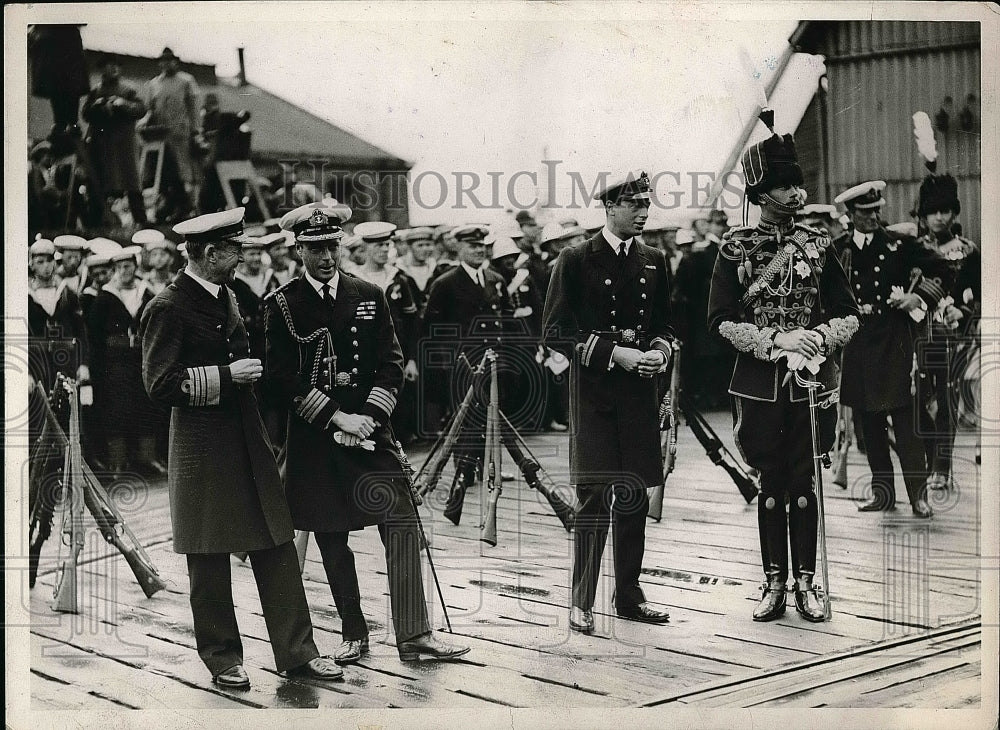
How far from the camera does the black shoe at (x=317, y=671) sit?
3.77 metres

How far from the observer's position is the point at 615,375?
3814 millimetres

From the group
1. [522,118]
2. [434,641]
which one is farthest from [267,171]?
[434,641]

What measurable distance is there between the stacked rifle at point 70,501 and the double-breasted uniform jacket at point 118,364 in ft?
0.40

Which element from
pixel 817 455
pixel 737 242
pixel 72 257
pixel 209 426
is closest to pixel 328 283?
pixel 209 426

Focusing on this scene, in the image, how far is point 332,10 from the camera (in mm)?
3877

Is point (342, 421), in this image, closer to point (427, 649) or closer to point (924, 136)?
point (427, 649)

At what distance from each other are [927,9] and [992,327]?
3.79 feet

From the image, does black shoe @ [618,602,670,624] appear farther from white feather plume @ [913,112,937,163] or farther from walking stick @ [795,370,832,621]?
white feather plume @ [913,112,937,163]

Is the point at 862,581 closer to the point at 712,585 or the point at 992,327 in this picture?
the point at 712,585

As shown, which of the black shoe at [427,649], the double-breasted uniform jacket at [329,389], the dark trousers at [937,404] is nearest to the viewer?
the double-breasted uniform jacket at [329,389]

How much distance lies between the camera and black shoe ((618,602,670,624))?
388cm

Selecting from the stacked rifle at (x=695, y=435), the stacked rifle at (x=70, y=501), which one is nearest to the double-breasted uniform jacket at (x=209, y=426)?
the stacked rifle at (x=70, y=501)

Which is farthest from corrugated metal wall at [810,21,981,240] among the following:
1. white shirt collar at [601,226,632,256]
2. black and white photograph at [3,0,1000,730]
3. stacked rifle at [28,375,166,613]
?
stacked rifle at [28,375,166,613]

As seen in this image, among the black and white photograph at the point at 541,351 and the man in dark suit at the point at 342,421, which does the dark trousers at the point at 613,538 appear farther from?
the man in dark suit at the point at 342,421
